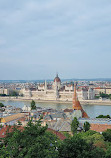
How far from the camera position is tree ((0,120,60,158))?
5527 mm

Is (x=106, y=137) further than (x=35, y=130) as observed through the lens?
Yes

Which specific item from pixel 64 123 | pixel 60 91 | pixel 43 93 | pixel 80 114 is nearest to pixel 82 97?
pixel 60 91

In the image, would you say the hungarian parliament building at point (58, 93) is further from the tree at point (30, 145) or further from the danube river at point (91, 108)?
the tree at point (30, 145)

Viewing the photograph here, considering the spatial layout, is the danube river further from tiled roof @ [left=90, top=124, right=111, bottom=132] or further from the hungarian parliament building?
the hungarian parliament building

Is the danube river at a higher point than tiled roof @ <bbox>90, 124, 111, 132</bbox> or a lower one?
lower

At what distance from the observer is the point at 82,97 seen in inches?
2094

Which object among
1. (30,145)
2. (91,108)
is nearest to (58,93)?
(91,108)

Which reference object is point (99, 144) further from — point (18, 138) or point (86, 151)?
point (18, 138)

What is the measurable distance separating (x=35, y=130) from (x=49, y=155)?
2.63 ft

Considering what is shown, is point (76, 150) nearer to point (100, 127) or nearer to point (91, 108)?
point (100, 127)

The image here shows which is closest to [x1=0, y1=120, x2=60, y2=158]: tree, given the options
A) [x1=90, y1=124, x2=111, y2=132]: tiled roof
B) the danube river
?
[x1=90, y1=124, x2=111, y2=132]: tiled roof

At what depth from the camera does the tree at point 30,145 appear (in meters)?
5.53

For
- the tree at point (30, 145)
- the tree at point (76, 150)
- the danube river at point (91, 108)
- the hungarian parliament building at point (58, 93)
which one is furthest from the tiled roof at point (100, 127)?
the hungarian parliament building at point (58, 93)

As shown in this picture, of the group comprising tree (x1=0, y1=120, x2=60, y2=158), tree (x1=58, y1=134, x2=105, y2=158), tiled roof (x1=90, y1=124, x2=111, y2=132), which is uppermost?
tree (x1=0, y1=120, x2=60, y2=158)
